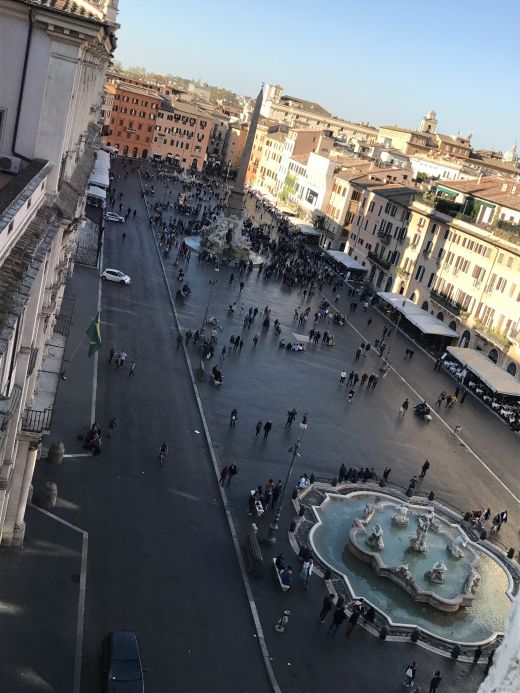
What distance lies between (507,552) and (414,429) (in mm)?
11263

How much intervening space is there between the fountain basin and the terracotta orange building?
107158 millimetres

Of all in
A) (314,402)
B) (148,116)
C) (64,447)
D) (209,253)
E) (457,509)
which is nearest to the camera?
(64,447)

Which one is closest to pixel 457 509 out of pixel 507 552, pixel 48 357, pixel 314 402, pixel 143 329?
pixel 507 552

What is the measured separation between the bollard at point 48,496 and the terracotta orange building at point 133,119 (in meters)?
109

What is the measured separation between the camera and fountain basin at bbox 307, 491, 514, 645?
2322 centimetres

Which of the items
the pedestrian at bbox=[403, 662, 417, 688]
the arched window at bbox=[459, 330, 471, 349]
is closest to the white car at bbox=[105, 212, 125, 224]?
the arched window at bbox=[459, 330, 471, 349]

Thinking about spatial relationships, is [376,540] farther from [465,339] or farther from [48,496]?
[465,339]

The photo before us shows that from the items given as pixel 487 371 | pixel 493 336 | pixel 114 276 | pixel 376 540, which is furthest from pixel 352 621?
pixel 114 276

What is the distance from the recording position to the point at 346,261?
7638 centimetres

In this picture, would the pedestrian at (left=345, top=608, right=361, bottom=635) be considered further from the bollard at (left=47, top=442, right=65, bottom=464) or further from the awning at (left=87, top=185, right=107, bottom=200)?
the awning at (left=87, top=185, right=107, bottom=200)

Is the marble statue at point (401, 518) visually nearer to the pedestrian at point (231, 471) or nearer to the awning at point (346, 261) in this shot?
the pedestrian at point (231, 471)

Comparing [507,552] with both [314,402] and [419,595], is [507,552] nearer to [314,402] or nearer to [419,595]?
[419,595]

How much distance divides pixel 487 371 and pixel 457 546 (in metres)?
22.6

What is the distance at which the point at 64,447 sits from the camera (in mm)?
26547
